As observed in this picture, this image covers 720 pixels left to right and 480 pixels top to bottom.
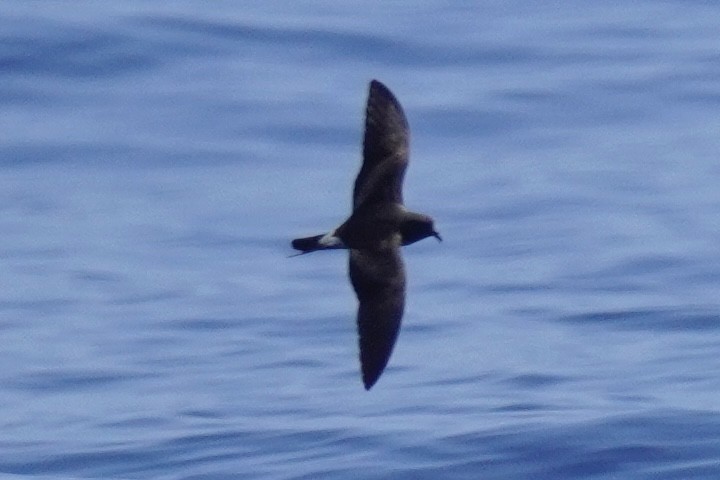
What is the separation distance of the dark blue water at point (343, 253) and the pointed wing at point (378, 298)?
134 inches

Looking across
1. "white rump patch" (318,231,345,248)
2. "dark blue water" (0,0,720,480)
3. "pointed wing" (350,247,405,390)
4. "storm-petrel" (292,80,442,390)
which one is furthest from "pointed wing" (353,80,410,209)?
"dark blue water" (0,0,720,480)

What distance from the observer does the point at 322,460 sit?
13266 mm

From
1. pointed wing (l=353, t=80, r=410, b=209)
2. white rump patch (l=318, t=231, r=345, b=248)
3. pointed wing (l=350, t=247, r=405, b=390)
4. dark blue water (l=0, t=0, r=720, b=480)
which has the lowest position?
dark blue water (l=0, t=0, r=720, b=480)

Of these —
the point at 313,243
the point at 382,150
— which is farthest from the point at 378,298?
the point at 382,150

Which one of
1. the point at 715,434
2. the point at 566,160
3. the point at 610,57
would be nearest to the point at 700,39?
the point at 610,57

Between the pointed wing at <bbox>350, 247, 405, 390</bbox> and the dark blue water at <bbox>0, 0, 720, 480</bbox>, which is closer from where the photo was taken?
the pointed wing at <bbox>350, 247, 405, 390</bbox>

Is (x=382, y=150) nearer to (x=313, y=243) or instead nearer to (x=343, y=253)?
(x=313, y=243)

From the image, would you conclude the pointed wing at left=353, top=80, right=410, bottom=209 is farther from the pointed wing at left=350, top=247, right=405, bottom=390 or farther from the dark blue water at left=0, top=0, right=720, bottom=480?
the dark blue water at left=0, top=0, right=720, bottom=480

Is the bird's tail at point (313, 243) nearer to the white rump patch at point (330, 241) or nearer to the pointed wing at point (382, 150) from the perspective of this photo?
the white rump patch at point (330, 241)

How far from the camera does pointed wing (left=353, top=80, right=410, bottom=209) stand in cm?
969

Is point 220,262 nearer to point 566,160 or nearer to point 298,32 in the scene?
point 566,160

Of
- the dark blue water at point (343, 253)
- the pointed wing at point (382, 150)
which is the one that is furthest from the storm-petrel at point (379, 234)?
the dark blue water at point (343, 253)

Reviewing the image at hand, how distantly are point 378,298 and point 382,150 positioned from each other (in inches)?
28.2

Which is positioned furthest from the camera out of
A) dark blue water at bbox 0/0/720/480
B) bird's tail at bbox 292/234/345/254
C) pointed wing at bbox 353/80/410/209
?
dark blue water at bbox 0/0/720/480
